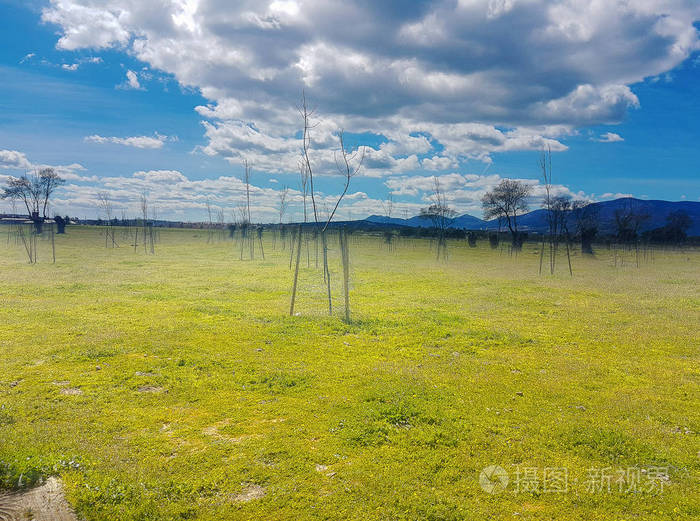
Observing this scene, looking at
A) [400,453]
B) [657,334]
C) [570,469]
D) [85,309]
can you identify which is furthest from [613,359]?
[85,309]

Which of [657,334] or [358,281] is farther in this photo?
[358,281]

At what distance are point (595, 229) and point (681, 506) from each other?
63.4 metres

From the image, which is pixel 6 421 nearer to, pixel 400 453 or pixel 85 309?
pixel 400 453

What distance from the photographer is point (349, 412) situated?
6.20 m

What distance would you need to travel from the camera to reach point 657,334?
37.5 feet

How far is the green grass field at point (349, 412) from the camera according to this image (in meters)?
4.25
